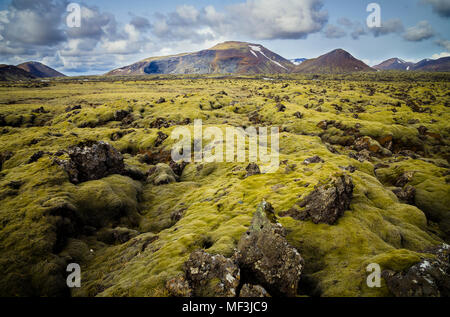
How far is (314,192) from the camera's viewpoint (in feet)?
78.0

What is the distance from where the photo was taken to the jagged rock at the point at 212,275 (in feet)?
46.6

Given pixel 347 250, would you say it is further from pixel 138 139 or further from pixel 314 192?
pixel 138 139

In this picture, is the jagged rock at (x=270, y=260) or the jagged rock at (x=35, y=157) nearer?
the jagged rock at (x=270, y=260)

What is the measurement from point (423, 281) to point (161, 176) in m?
39.0

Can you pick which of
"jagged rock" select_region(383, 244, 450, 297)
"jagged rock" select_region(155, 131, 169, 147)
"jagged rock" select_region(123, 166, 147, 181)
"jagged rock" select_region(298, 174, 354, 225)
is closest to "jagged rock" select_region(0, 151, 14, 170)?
"jagged rock" select_region(123, 166, 147, 181)

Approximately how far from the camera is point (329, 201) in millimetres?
22250

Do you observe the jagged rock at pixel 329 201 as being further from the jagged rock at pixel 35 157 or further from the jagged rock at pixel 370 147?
the jagged rock at pixel 370 147

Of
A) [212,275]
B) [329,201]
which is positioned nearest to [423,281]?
[329,201]

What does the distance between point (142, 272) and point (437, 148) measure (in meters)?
84.3

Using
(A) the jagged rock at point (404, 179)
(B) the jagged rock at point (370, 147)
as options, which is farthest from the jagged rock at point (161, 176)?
(B) the jagged rock at point (370, 147)

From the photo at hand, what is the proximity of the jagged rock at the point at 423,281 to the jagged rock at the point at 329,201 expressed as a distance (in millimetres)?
9085

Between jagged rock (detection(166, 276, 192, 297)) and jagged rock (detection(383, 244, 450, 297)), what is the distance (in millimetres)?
11809
